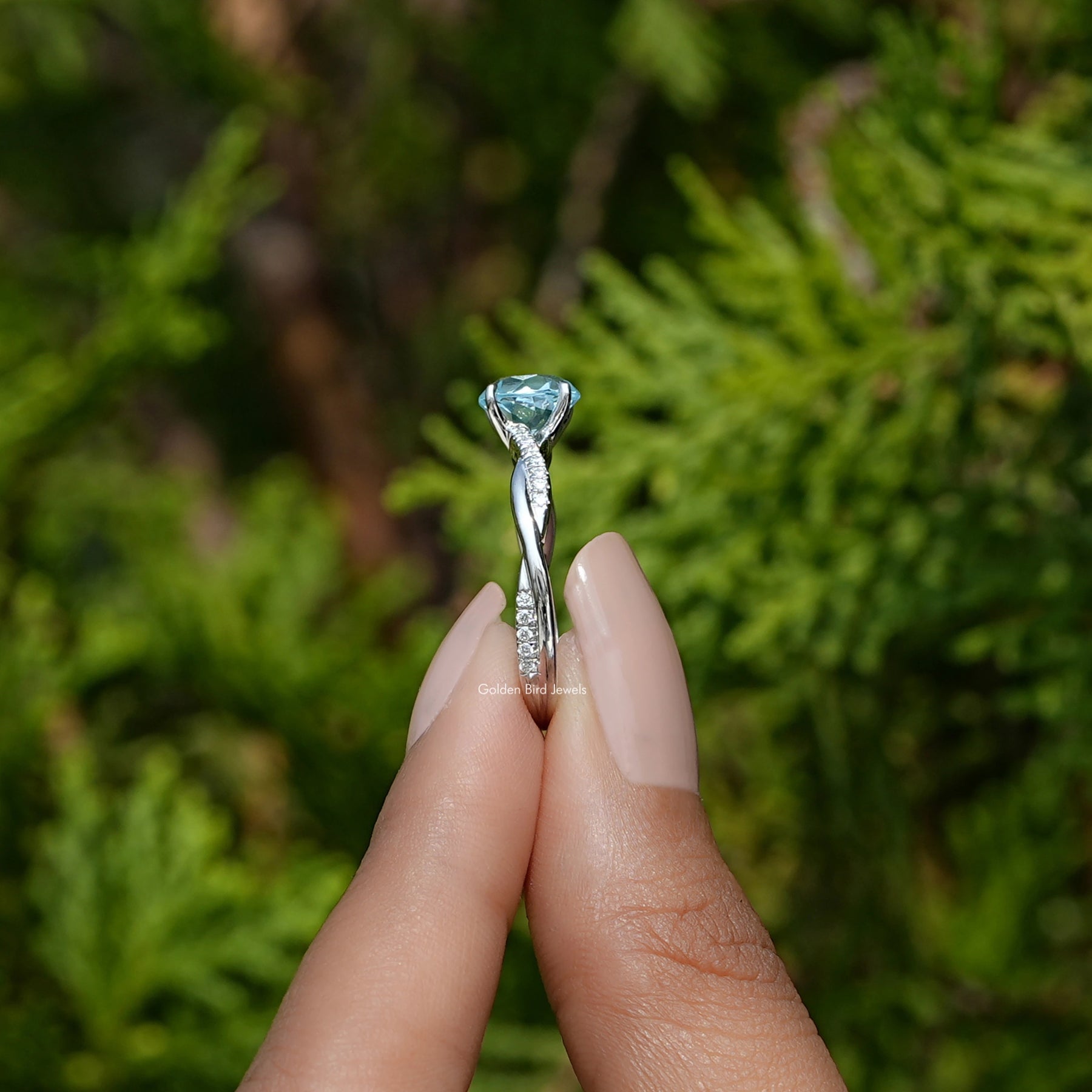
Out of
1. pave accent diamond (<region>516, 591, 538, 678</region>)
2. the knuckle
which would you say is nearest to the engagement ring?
pave accent diamond (<region>516, 591, 538, 678</region>)

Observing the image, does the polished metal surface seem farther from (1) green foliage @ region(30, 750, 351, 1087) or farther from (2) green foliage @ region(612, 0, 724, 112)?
(2) green foliage @ region(612, 0, 724, 112)

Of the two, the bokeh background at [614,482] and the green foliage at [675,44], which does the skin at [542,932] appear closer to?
the bokeh background at [614,482]

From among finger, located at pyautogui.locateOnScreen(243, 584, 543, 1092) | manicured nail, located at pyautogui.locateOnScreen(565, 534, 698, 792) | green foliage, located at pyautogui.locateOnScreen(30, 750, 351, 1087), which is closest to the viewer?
finger, located at pyautogui.locateOnScreen(243, 584, 543, 1092)

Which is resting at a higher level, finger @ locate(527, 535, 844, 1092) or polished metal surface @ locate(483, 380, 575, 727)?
polished metal surface @ locate(483, 380, 575, 727)

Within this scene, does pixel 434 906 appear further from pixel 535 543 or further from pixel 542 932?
pixel 535 543

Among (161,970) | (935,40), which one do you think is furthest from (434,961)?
(935,40)
